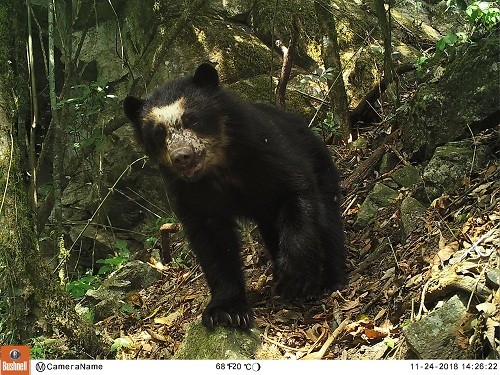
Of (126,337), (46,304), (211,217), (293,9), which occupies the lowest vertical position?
(126,337)

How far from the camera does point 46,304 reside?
3.86 meters

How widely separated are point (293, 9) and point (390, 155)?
3.07m

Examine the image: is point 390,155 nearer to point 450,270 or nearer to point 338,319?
point 338,319

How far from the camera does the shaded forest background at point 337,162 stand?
3770 millimetres

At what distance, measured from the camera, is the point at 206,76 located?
4.65 m

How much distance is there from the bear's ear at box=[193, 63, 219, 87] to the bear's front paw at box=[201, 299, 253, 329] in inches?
62.6

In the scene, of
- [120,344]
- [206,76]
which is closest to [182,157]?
[206,76]

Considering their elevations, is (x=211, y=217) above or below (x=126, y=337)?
above

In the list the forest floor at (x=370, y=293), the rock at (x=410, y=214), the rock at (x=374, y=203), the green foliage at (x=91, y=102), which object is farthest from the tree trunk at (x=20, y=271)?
the rock at (x=374, y=203)

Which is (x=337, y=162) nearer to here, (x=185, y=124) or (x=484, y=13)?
(x=484, y=13)

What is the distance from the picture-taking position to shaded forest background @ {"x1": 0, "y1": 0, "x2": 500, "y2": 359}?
3.77m

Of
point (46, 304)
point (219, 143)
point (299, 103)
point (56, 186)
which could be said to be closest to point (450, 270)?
point (219, 143)

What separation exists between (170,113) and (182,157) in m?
0.44

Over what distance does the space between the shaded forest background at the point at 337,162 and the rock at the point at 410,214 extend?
0.02 metres
